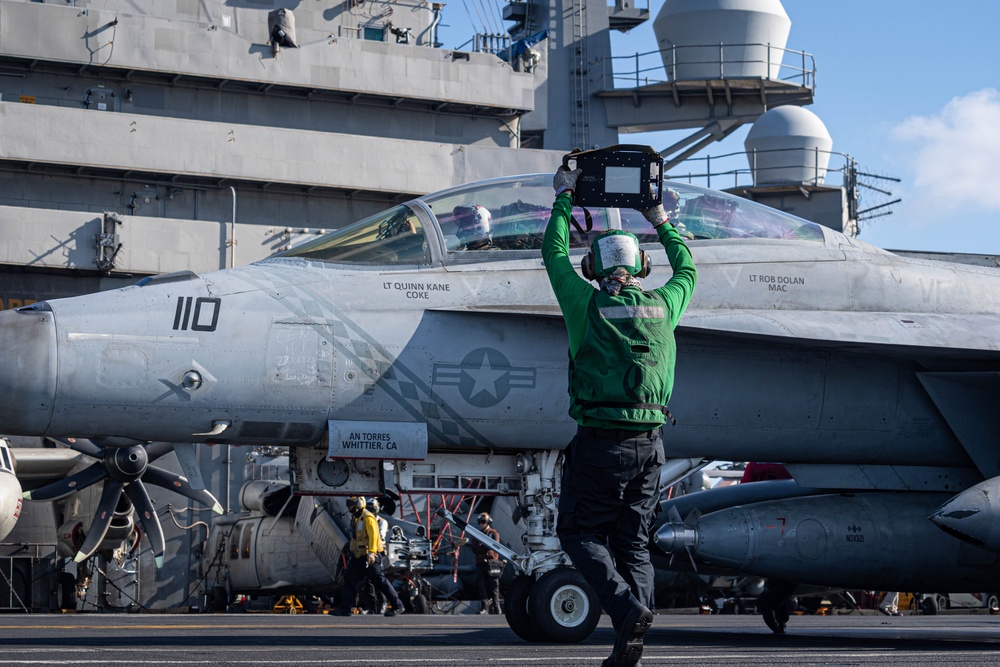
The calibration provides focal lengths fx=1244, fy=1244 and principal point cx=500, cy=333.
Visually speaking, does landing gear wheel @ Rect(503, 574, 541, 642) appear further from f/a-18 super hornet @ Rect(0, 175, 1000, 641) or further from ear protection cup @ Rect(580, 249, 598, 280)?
ear protection cup @ Rect(580, 249, 598, 280)

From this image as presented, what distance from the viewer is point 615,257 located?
5656 mm

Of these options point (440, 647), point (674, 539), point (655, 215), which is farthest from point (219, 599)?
point (655, 215)

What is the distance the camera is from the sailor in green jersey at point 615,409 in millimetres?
5484

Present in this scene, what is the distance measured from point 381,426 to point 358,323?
2.51 ft

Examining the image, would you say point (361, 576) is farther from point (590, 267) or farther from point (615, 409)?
point (615, 409)

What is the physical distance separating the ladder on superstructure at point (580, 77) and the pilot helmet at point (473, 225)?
26.2 metres

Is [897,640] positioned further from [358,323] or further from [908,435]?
[358,323]

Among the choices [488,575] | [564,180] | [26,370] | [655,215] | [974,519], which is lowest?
[488,575]

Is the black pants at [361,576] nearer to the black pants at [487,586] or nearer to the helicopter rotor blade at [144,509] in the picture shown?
the black pants at [487,586]

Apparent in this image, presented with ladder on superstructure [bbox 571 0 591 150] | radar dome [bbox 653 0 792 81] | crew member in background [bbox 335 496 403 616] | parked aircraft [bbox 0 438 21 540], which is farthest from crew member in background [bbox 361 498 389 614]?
radar dome [bbox 653 0 792 81]

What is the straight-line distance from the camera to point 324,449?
363 inches

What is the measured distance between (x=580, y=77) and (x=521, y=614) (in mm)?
28324

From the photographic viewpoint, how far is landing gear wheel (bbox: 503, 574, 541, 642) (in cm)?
887

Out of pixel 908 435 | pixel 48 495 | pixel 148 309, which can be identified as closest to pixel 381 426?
pixel 148 309
